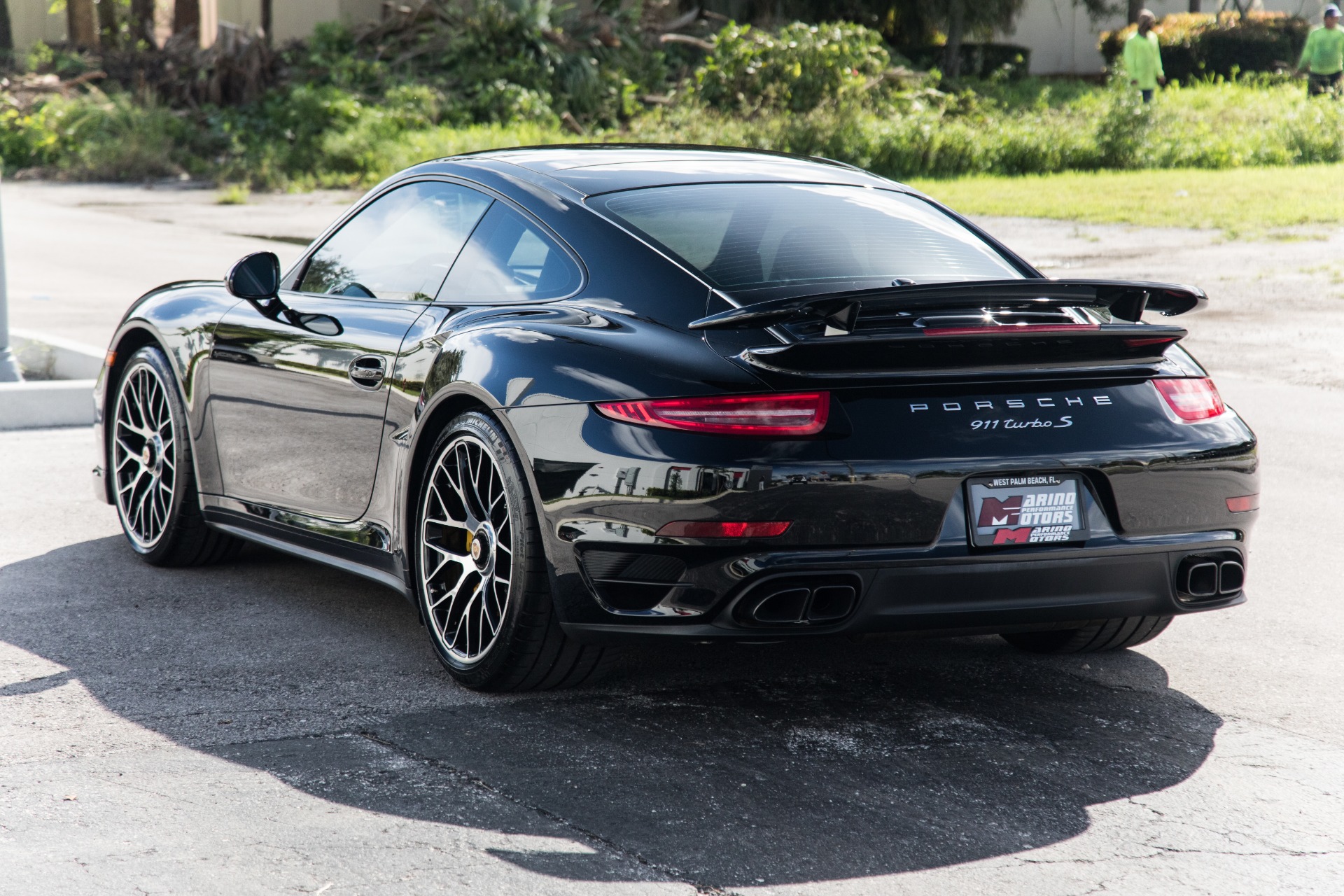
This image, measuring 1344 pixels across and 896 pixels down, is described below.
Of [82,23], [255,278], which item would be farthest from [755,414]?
[82,23]

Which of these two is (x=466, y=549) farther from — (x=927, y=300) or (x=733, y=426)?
(x=927, y=300)

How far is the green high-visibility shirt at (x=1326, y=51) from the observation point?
2627 centimetres

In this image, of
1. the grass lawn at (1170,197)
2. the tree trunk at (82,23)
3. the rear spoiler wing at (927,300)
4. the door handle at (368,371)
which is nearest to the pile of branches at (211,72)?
the tree trunk at (82,23)

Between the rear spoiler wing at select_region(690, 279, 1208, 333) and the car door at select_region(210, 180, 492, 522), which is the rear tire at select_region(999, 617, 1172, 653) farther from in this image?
the car door at select_region(210, 180, 492, 522)

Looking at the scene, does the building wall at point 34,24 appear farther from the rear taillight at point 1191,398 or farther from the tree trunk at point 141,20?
the rear taillight at point 1191,398

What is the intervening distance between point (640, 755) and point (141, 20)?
36470 millimetres

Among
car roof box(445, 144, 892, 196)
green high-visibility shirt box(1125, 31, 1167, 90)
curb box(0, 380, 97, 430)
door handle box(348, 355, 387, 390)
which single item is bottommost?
curb box(0, 380, 97, 430)

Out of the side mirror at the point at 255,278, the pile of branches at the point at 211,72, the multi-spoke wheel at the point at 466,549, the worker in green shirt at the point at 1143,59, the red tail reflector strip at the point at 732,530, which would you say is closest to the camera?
the red tail reflector strip at the point at 732,530

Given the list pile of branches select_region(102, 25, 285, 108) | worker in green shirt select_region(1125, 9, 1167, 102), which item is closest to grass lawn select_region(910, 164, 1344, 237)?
worker in green shirt select_region(1125, 9, 1167, 102)

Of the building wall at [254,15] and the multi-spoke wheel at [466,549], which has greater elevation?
the building wall at [254,15]

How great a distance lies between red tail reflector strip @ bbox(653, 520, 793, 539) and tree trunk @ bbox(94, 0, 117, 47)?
120ft

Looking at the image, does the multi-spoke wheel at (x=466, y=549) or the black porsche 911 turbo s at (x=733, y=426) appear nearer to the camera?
the black porsche 911 turbo s at (x=733, y=426)

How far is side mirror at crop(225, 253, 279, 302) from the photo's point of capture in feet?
16.8

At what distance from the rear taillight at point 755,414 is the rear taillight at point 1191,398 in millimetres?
946
